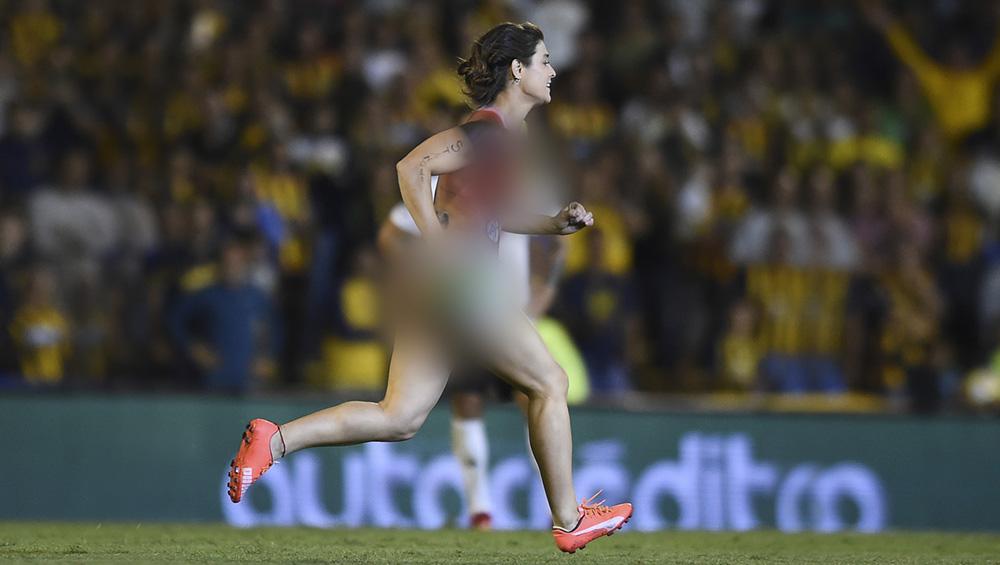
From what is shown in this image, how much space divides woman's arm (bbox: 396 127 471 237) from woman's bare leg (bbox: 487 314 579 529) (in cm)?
50

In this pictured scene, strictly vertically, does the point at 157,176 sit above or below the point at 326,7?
below

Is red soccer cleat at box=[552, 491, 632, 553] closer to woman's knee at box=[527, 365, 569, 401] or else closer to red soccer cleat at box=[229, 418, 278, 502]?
woman's knee at box=[527, 365, 569, 401]

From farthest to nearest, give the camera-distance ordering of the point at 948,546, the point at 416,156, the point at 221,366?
the point at 221,366, the point at 948,546, the point at 416,156

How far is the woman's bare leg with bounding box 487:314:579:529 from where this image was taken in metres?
6.05

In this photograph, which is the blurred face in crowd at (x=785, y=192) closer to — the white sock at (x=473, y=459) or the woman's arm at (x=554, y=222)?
the white sock at (x=473, y=459)

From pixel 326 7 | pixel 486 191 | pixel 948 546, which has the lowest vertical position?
pixel 948 546

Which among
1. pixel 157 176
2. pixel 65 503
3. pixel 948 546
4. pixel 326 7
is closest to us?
pixel 948 546

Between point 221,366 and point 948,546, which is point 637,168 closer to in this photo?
point 221,366

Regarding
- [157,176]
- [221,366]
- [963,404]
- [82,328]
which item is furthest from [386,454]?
[963,404]

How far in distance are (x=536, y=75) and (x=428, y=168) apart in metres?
0.68

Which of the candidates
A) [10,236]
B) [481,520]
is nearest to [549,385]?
[481,520]

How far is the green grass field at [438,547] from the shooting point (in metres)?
6.59

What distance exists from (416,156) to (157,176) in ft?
22.2

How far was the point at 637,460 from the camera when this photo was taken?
10.7m
